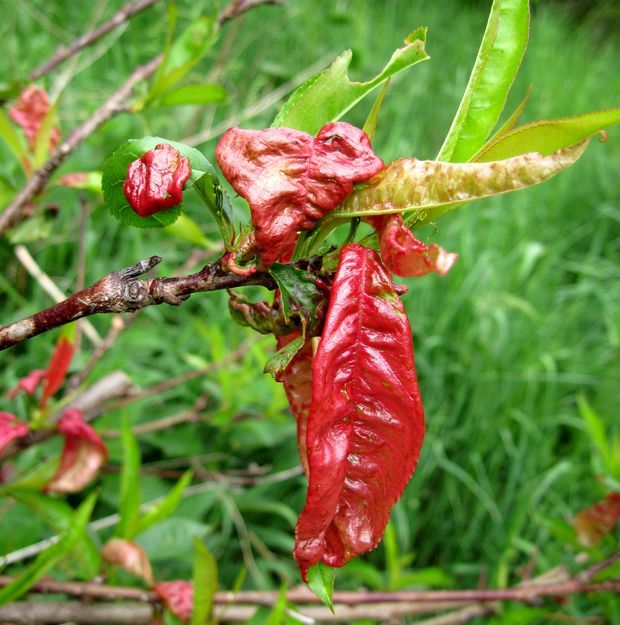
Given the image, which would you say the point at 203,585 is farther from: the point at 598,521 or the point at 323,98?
the point at 598,521

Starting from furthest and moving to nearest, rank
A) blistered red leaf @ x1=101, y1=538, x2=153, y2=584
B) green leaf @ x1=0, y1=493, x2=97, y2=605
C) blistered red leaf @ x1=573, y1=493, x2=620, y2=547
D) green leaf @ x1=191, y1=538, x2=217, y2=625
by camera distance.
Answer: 1. blistered red leaf @ x1=573, y1=493, x2=620, y2=547
2. blistered red leaf @ x1=101, y1=538, x2=153, y2=584
3. green leaf @ x1=191, y1=538, x2=217, y2=625
4. green leaf @ x1=0, y1=493, x2=97, y2=605

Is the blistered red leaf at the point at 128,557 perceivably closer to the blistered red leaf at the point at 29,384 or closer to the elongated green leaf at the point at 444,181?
the blistered red leaf at the point at 29,384

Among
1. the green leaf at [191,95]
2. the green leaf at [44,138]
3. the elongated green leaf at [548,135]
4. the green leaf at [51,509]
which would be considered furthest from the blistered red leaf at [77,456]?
the elongated green leaf at [548,135]

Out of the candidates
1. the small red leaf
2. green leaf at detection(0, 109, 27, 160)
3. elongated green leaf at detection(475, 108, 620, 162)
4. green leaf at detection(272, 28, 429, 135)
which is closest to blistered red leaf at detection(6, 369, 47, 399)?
the small red leaf

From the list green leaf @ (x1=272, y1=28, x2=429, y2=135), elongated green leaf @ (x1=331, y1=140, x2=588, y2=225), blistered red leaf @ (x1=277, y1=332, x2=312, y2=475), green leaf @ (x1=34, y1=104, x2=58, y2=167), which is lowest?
blistered red leaf @ (x1=277, y1=332, x2=312, y2=475)

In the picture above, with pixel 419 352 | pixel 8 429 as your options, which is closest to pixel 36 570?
pixel 8 429

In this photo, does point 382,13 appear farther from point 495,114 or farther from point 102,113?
point 495,114

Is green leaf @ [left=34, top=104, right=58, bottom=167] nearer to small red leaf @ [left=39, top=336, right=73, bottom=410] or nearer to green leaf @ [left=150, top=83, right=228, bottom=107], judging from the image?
green leaf @ [left=150, top=83, right=228, bottom=107]
